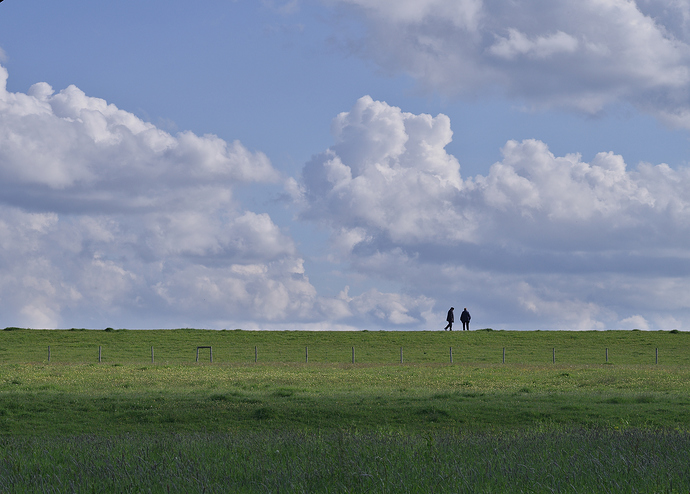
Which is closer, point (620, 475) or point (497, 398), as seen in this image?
point (620, 475)

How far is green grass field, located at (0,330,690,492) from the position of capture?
8.50 metres

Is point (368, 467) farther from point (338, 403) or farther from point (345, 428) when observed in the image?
point (338, 403)

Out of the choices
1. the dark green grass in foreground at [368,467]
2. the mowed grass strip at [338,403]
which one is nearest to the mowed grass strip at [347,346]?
the mowed grass strip at [338,403]

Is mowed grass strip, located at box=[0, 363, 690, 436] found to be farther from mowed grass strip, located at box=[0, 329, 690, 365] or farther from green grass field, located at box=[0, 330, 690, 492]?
mowed grass strip, located at box=[0, 329, 690, 365]

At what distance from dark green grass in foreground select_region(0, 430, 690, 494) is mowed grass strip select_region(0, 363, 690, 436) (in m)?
4.51

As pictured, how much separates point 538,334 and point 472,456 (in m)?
78.5

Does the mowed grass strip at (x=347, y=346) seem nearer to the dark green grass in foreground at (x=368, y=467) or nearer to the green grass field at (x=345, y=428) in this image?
the green grass field at (x=345, y=428)

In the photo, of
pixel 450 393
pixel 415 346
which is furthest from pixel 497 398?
pixel 415 346

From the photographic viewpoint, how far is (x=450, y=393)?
93.1 ft

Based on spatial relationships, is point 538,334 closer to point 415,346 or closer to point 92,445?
point 415,346

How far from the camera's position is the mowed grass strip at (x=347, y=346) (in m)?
62.2

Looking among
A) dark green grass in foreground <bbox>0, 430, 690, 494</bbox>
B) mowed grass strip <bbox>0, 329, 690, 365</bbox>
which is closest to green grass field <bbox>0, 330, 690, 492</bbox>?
dark green grass in foreground <bbox>0, 430, 690, 494</bbox>

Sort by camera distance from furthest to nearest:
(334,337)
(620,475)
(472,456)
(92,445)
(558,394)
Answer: (334,337)
(558,394)
(92,445)
(472,456)
(620,475)

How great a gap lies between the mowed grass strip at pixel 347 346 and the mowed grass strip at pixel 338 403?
2079 cm
